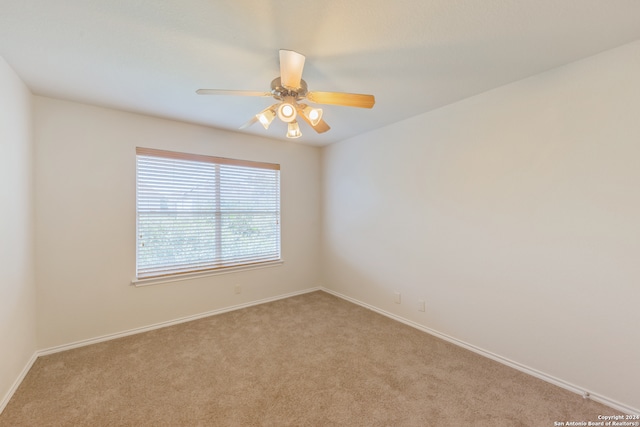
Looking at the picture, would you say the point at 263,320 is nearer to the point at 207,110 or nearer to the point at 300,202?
the point at 300,202

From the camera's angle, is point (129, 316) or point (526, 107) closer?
point (526, 107)

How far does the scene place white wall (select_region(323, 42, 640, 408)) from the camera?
1674 millimetres

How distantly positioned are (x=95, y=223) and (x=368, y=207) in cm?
295

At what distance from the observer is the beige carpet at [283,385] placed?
164 cm

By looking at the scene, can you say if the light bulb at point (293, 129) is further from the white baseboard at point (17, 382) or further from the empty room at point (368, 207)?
the white baseboard at point (17, 382)

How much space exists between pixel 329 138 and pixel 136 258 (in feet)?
8.94

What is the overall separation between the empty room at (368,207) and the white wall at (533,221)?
0.05 feet

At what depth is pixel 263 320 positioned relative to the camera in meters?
3.06

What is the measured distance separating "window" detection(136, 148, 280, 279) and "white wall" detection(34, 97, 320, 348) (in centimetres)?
13

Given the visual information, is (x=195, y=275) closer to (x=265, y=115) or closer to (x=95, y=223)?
(x=95, y=223)

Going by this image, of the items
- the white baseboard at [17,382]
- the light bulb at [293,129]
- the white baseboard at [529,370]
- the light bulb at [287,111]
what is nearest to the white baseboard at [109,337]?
the white baseboard at [17,382]

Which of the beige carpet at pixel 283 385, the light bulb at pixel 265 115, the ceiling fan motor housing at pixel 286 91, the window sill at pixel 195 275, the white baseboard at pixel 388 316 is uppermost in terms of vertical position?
the ceiling fan motor housing at pixel 286 91

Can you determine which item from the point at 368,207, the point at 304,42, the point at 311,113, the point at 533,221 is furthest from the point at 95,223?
A: the point at 533,221

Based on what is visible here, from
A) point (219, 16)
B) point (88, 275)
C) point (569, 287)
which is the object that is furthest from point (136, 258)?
point (569, 287)
